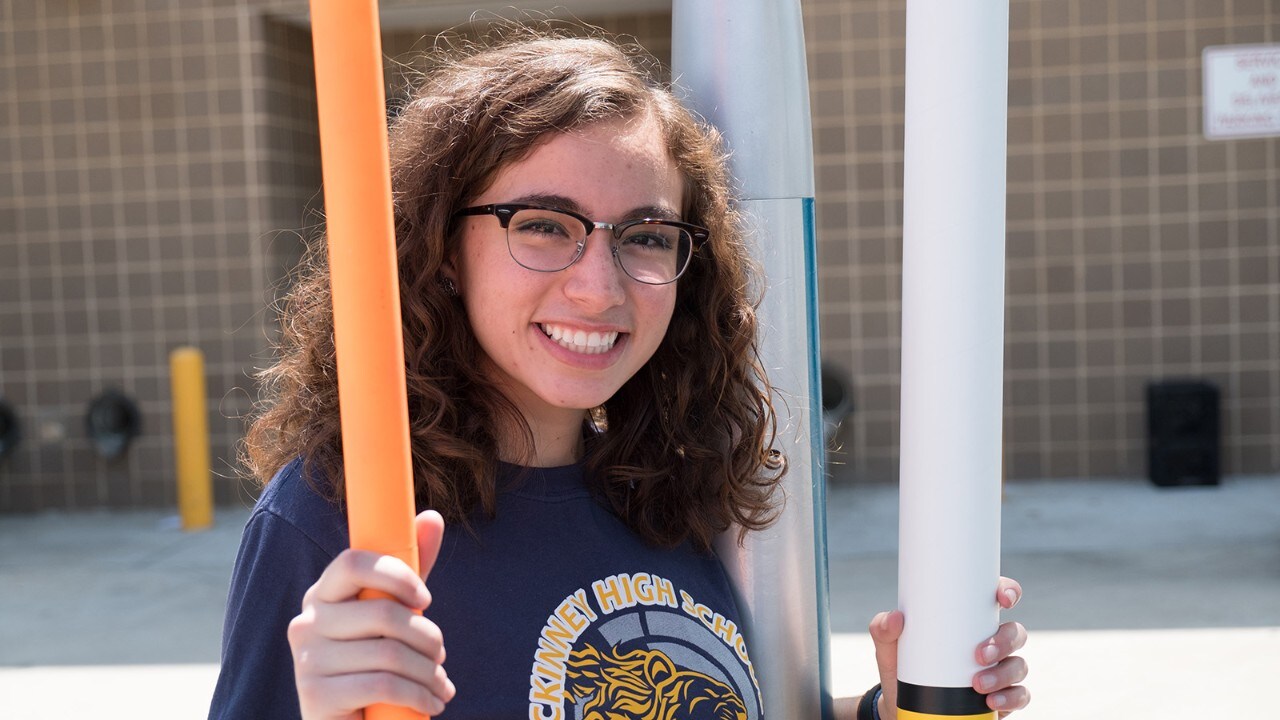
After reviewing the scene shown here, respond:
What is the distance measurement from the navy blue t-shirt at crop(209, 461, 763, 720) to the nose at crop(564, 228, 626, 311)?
0.26m

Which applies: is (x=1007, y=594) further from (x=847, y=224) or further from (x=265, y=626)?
(x=847, y=224)

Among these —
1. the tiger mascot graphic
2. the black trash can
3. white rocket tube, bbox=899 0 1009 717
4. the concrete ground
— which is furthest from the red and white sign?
white rocket tube, bbox=899 0 1009 717

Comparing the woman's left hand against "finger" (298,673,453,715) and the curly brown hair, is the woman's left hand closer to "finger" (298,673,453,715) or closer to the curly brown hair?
the curly brown hair

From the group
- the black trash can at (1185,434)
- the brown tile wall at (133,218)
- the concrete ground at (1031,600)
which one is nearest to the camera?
the concrete ground at (1031,600)

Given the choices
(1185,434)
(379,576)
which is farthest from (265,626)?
(1185,434)

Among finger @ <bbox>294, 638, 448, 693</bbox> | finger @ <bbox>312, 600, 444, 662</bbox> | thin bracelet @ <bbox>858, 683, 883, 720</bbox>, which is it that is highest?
finger @ <bbox>312, 600, 444, 662</bbox>

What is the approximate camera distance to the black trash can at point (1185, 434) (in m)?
7.37

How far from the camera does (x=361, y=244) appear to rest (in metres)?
0.61

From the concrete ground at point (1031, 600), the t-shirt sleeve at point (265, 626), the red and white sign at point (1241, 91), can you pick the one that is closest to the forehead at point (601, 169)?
the t-shirt sleeve at point (265, 626)

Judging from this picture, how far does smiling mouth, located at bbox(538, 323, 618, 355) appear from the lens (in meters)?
1.39

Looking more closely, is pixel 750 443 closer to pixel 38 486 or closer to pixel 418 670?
pixel 418 670

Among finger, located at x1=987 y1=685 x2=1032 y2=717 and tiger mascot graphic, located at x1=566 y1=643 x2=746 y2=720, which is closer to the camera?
finger, located at x1=987 y1=685 x2=1032 y2=717

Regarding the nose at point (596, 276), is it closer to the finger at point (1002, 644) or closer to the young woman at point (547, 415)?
the young woman at point (547, 415)

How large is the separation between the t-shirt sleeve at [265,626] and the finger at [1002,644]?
2.11 ft
